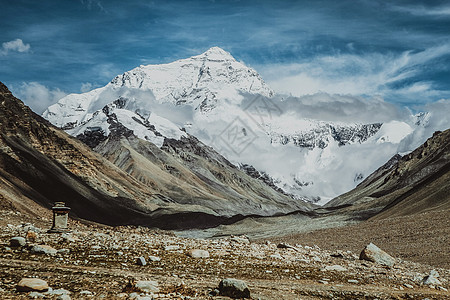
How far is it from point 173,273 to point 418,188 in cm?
8436

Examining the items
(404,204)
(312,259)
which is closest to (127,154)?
(404,204)

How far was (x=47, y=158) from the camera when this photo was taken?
4250 inches

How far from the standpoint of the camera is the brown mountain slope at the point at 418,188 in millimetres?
72812

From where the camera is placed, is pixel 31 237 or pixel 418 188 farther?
pixel 418 188

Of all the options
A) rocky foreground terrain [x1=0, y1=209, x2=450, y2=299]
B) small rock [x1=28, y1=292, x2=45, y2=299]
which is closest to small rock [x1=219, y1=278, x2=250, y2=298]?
rocky foreground terrain [x1=0, y1=209, x2=450, y2=299]

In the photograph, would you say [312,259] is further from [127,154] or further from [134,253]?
[127,154]

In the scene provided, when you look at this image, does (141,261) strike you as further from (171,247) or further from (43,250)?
(171,247)

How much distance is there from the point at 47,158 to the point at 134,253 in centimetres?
9725

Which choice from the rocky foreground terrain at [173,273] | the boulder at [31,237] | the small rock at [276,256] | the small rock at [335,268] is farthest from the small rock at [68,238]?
the small rock at [335,268]

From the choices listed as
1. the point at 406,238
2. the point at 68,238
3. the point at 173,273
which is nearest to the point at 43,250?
the point at 68,238

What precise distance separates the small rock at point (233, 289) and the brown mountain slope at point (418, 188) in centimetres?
5560

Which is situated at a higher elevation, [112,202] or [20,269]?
[112,202]

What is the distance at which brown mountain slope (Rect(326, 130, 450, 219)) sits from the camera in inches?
2867

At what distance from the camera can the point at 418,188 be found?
90.2 m
